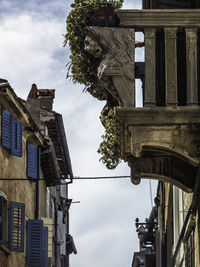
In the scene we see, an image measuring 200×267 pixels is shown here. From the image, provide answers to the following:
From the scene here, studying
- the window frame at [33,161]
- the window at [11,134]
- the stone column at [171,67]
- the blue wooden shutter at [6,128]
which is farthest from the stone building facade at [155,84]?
the window frame at [33,161]

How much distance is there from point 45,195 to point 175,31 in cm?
2149

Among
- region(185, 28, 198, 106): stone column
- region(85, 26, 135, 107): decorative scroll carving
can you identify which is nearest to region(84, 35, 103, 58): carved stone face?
region(85, 26, 135, 107): decorative scroll carving

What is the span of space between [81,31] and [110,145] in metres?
1.75

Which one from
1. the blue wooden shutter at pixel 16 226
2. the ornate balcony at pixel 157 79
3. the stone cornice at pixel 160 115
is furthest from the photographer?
the blue wooden shutter at pixel 16 226

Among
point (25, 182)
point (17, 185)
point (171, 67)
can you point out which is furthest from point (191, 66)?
point (25, 182)

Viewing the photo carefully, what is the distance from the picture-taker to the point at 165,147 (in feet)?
45.9

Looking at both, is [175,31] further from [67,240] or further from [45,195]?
[67,240]

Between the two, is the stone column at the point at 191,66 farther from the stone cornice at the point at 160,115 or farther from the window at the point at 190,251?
the window at the point at 190,251

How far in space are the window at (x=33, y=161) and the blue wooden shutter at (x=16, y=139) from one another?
2.33 meters

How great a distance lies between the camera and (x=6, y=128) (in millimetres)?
26938

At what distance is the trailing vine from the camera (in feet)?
48.9

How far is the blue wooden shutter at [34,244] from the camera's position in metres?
30.1

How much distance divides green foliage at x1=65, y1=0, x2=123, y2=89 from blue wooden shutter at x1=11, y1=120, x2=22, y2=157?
12540mm

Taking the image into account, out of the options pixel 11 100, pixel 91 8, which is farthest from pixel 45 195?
pixel 91 8
